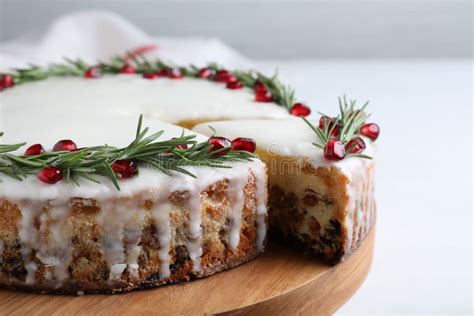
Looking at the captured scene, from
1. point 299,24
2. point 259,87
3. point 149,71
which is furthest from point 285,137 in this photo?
point 299,24

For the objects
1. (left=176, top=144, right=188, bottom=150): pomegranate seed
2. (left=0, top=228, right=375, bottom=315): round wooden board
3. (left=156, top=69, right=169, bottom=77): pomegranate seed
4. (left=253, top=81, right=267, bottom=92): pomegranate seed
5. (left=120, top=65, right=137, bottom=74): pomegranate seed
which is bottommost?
(left=0, top=228, right=375, bottom=315): round wooden board

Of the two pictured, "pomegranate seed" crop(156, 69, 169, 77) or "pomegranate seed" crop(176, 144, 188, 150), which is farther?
"pomegranate seed" crop(156, 69, 169, 77)

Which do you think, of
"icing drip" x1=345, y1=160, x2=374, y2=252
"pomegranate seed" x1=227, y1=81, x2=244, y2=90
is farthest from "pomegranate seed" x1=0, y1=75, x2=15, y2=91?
"icing drip" x1=345, y1=160, x2=374, y2=252

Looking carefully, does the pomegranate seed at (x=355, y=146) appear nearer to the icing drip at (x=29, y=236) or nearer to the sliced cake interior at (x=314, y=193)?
the sliced cake interior at (x=314, y=193)

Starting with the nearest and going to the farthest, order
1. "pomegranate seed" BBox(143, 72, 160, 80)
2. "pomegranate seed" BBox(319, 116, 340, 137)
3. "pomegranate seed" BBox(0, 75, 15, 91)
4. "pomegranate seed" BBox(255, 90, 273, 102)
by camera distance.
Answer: "pomegranate seed" BBox(319, 116, 340, 137)
"pomegranate seed" BBox(255, 90, 273, 102)
"pomegranate seed" BBox(0, 75, 15, 91)
"pomegranate seed" BBox(143, 72, 160, 80)

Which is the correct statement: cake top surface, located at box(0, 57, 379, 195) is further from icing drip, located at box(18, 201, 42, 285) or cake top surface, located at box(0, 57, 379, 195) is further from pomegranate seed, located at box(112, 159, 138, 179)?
icing drip, located at box(18, 201, 42, 285)
